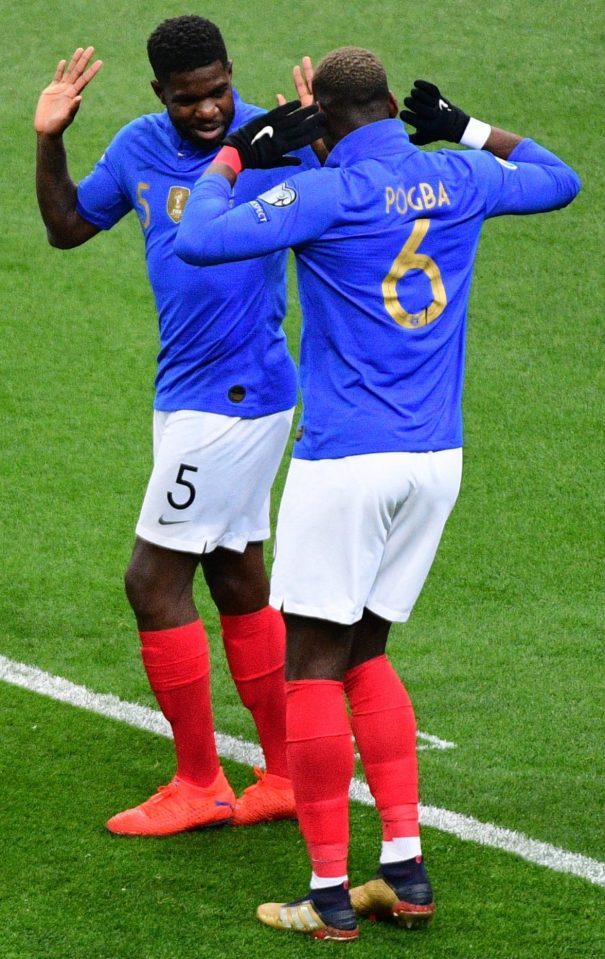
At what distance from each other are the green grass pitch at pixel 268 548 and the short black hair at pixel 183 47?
6.64 feet

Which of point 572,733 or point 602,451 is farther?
point 602,451

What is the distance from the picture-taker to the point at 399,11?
539 inches

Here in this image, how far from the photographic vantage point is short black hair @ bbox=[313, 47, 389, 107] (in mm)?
3355

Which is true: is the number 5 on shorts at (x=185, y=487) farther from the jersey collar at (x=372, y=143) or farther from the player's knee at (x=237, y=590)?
the jersey collar at (x=372, y=143)

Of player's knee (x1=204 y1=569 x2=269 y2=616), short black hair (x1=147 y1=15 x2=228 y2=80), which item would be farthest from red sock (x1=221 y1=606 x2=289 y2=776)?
short black hair (x1=147 y1=15 x2=228 y2=80)

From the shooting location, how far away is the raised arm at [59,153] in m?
4.12

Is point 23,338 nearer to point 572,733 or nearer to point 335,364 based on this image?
point 572,733

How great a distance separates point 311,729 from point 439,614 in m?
2.67

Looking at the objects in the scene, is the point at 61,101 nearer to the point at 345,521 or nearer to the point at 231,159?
the point at 231,159

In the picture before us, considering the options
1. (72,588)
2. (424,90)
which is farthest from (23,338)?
(424,90)

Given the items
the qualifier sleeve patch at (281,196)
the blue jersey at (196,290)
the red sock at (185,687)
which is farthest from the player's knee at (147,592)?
the qualifier sleeve patch at (281,196)

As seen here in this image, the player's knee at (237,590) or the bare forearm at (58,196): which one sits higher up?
the bare forearm at (58,196)

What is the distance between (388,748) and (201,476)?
0.94m

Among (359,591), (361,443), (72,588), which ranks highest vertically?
(361,443)
